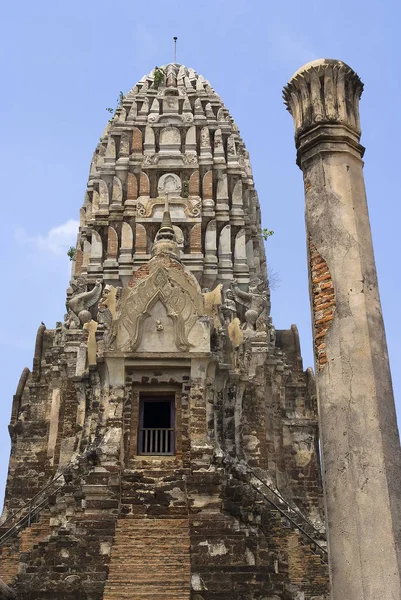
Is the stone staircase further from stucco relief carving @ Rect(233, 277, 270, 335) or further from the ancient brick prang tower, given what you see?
stucco relief carving @ Rect(233, 277, 270, 335)

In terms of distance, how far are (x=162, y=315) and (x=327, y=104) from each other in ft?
29.4

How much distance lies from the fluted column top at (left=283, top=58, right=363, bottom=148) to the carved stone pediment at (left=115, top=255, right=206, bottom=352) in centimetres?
843

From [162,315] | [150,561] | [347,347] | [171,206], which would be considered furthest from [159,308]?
[347,347]

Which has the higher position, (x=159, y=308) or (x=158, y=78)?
(x=158, y=78)

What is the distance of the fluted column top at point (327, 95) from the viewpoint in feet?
27.4

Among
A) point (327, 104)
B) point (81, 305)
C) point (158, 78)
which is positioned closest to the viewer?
point (327, 104)

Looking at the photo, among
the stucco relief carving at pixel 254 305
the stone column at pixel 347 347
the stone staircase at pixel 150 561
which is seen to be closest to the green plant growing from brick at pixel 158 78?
the stucco relief carving at pixel 254 305

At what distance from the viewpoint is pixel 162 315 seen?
16797mm

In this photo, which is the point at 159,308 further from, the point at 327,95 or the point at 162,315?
the point at 327,95

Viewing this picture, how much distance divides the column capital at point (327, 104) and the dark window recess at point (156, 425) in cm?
898

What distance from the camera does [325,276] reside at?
774 cm

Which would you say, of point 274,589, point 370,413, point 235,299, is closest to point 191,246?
point 235,299

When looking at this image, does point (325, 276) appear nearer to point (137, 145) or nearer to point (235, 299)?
point (235, 299)

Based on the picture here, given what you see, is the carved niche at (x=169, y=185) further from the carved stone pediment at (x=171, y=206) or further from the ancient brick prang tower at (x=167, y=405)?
the carved stone pediment at (x=171, y=206)
